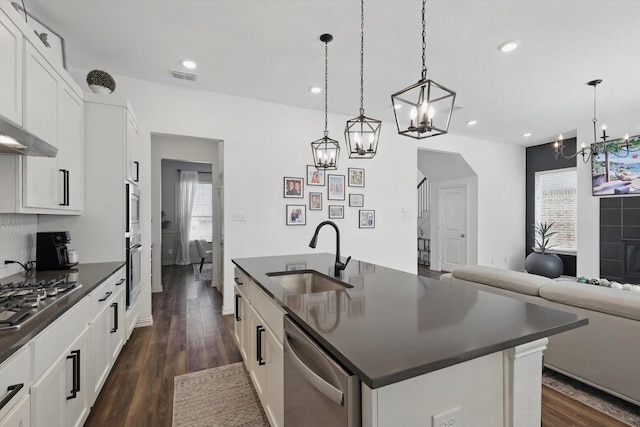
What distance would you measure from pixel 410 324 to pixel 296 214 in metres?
3.52

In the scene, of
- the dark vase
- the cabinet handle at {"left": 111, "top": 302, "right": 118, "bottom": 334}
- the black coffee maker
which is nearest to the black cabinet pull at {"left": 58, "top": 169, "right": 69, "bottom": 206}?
the black coffee maker

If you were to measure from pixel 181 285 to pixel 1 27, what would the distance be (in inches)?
192

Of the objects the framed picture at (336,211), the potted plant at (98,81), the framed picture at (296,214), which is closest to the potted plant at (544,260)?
the framed picture at (336,211)

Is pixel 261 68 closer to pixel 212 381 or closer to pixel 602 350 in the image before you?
pixel 212 381

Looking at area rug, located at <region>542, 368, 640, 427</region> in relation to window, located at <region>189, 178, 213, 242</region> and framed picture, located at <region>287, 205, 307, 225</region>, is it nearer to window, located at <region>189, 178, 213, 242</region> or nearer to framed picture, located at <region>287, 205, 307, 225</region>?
framed picture, located at <region>287, 205, 307, 225</region>

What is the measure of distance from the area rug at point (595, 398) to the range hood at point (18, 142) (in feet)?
11.8

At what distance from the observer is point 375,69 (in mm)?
3416

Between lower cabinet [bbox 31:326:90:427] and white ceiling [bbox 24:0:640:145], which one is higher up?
white ceiling [bbox 24:0:640:145]

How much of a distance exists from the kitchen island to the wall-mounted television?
5.47 m

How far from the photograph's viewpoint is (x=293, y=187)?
14.8 ft

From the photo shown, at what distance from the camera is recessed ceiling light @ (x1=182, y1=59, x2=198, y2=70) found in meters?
3.22

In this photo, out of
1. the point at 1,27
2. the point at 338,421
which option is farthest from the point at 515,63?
the point at 1,27

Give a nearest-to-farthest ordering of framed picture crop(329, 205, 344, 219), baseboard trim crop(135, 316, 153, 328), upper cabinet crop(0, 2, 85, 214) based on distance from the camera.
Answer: upper cabinet crop(0, 2, 85, 214), baseboard trim crop(135, 316, 153, 328), framed picture crop(329, 205, 344, 219)

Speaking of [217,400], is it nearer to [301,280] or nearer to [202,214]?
[301,280]
